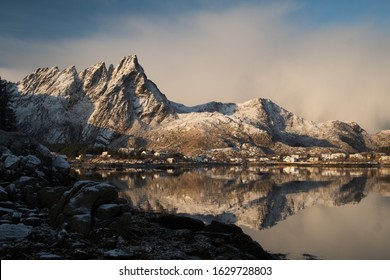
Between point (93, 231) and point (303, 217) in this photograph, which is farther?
point (303, 217)

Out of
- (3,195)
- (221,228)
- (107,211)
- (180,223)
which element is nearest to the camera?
(107,211)

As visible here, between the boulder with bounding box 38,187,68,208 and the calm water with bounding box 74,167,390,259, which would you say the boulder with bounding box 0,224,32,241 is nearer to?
the boulder with bounding box 38,187,68,208

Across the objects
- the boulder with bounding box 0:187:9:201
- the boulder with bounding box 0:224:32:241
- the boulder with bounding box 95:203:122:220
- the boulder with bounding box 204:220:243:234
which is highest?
the boulder with bounding box 0:187:9:201

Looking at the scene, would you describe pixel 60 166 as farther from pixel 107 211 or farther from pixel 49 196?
pixel 107 211

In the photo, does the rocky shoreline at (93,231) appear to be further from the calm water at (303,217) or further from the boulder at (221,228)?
the calm water at (303,217)

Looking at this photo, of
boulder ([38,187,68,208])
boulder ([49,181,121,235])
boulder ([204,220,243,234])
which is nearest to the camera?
boulder ([49,181,121,235])

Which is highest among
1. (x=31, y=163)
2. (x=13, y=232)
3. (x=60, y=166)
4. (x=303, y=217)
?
(x=60, y=166)

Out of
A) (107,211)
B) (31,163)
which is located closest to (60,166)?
(31,163)

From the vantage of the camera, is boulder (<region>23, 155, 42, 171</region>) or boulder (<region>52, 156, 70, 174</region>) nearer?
boulder (<region>23, 155, 42, 171</region>)

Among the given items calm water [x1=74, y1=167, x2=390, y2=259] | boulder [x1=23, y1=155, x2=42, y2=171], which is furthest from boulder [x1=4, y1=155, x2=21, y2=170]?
calm water [x1=74, y1=167, x2=390, y2=259]

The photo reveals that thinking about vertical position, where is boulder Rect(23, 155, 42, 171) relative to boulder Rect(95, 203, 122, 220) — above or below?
above
